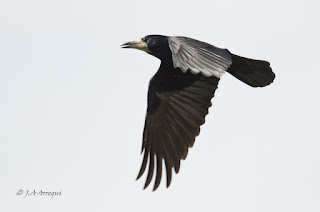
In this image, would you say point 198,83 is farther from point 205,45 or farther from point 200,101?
point 205,45

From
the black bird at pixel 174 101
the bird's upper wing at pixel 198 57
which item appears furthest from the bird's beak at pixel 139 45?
the bird's upper wing at pixel 198 57

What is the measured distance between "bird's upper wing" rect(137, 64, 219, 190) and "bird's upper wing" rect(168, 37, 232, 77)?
3.47 feet

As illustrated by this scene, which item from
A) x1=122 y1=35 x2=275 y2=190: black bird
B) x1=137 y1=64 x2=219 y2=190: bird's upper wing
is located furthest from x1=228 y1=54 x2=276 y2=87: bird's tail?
x1=137 y1=64 x2=219 y2=190: bird's upper wing

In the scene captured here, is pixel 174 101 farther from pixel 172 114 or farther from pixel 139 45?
pixel 139 45

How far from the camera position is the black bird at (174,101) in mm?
10562

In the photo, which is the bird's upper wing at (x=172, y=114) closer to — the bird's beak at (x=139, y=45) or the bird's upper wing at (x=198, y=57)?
the bird's beak at (x=139, y=45)

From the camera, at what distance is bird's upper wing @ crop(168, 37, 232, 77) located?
334 inches

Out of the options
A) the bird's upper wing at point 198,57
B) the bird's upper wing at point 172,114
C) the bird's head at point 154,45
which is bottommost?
the bird's upper wing at point 172,114

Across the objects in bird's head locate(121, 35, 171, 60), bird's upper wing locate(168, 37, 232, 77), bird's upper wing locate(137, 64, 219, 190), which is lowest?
bird's upper wing locate(137, 64, 219, 190)

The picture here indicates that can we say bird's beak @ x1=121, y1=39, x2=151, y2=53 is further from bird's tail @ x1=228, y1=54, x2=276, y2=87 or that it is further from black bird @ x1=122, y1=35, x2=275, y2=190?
bird's tail @ x1=228, y1=54, x2=276, y2=87

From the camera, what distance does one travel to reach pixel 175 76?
10711 millimetres

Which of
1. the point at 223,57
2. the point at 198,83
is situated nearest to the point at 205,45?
the point at 223,57

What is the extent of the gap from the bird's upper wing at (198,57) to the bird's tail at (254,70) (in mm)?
862

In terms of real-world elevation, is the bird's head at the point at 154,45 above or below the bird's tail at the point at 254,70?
above
